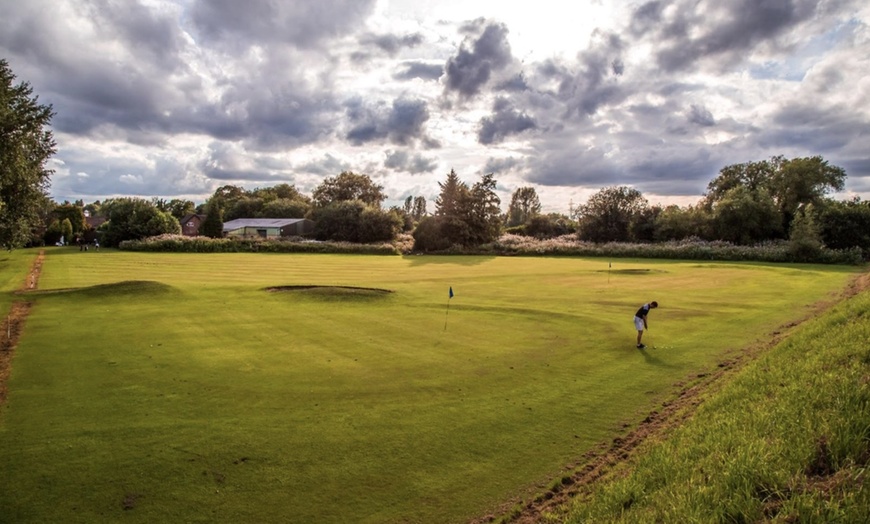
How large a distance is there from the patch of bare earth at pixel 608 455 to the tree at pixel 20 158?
1111 inches

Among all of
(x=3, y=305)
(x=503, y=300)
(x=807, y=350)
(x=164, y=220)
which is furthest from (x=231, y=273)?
(x=164, y=220)

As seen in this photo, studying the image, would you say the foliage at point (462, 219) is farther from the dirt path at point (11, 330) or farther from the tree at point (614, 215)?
the dirt path at point (11, 330)

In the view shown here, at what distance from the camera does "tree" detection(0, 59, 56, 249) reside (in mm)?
26828

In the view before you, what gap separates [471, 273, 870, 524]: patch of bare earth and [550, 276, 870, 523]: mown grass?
1.40 feet

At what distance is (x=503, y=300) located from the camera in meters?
27.5

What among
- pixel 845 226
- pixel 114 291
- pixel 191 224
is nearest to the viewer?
pixel 114 291

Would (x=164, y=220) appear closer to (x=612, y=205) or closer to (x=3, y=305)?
(x=3, y=305)

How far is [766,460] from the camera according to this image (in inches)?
247

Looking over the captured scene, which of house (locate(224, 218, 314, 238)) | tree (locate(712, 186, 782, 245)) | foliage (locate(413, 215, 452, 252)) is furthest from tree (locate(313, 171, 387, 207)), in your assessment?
tree (locate(712, 186, 782, 245))

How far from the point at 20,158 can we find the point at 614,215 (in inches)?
3056

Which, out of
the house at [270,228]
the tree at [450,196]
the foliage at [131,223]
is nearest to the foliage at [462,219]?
the tree at [450,196]

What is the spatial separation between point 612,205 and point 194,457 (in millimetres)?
83028

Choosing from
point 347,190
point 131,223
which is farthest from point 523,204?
point 131,223

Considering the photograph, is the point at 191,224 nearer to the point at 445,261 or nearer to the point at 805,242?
the point at 445,261
